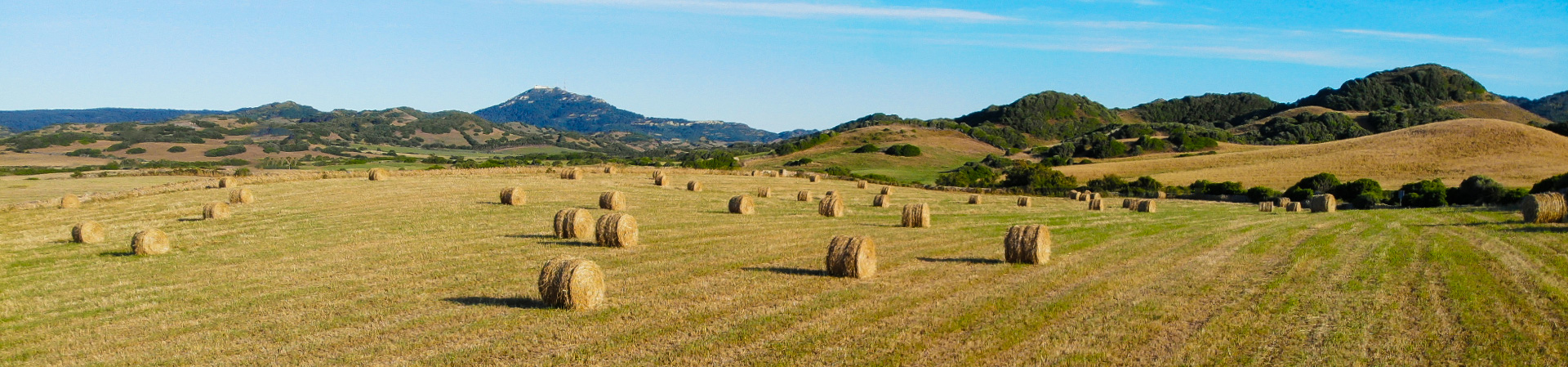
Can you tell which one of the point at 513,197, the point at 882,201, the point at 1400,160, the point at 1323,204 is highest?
the point at 1400,160

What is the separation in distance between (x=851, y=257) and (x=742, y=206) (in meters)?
15.3

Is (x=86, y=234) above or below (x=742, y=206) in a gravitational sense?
below

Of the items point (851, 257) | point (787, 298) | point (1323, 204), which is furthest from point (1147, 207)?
point (787, 298)

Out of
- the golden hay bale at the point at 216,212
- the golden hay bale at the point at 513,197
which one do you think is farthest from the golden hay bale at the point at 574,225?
the golden hay bale at the point at 216,212

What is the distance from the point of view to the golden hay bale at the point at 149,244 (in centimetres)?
2005

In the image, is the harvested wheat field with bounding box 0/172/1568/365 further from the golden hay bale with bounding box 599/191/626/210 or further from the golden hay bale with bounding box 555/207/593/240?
the golden hay bale with bounding box 599/191/626/210

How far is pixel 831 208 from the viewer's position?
3048cm

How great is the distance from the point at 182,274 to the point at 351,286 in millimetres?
4555

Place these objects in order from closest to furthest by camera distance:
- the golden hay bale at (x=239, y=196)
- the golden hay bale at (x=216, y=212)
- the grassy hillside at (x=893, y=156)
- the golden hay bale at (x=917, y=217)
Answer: the golden hay bale at (x=917, y=217) → the golden hay bale at (x=216, y=212) → the golden hay bale at (x=239, y=196) → the grassy hillside at (x=893, y=156)

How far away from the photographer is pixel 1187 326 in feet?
37.7

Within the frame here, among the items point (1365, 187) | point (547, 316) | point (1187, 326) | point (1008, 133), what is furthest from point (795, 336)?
point (1008, 133)

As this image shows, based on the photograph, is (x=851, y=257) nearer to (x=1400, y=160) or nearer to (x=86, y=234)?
(x=86, y=234)

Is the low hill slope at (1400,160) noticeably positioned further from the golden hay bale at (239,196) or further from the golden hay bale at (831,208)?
the golden hay bale at (239,196)

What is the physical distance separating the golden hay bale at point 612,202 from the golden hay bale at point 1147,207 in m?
20.4
